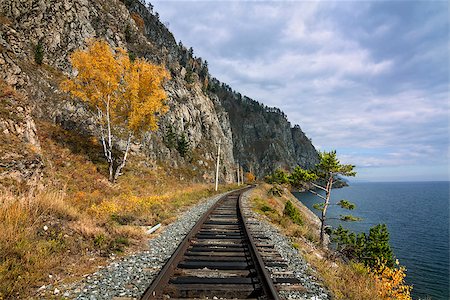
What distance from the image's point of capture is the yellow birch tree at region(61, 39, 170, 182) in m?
20.3

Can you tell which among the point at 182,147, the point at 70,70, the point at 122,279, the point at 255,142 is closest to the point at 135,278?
the point at 122,279

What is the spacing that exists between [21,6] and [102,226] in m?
43.9

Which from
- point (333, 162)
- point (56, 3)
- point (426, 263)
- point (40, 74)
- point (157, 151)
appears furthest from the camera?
point (157, 151)

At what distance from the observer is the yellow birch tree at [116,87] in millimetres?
20297

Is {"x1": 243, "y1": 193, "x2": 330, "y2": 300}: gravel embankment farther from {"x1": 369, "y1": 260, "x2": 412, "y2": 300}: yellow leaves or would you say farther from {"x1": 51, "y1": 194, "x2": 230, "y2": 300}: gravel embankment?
{"x1": 51, "y1": 194, "x2": 230, "y2": 300}: gravel embankment

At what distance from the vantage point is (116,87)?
69.1 ft

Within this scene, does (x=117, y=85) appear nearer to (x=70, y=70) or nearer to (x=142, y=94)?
(x=142, y=94)

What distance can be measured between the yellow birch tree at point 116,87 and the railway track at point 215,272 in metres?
15.7

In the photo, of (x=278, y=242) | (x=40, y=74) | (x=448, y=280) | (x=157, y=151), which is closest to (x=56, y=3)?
(x=40, y=74)

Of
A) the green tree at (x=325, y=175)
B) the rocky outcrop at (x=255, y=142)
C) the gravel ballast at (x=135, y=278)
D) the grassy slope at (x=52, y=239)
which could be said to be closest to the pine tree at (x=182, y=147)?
the green tree at (x=325, y=175)

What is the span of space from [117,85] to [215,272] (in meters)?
19.4

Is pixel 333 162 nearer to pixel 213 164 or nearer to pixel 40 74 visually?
pixel 40 74

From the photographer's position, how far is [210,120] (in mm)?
84062

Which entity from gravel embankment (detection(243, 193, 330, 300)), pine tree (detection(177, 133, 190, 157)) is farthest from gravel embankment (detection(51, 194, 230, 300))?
pine tree (detection(177, 133, 190, 157))
